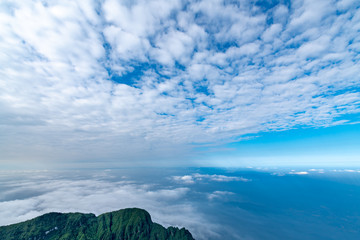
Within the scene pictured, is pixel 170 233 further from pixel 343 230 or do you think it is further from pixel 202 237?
pixel 343 230

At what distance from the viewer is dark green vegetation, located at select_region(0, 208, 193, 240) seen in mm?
107225

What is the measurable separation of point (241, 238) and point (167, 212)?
9307cm

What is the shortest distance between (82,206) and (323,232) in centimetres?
27166

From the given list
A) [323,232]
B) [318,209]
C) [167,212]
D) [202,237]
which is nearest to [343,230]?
[323,232]

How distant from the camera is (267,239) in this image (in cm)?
11675

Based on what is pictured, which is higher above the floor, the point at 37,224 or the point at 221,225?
the point at 37,224

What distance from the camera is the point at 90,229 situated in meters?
118

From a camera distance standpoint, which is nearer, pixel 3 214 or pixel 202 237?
pixel 202 237

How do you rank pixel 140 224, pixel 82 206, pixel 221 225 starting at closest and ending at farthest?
pixel 140 224 < pixel 221 225 < pixel 82 206

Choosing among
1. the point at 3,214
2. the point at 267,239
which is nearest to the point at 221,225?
the point at 267,239

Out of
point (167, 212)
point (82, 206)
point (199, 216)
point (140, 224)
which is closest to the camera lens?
point (140, 224)

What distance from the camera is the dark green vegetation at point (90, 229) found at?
10722cm

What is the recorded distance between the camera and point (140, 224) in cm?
12188

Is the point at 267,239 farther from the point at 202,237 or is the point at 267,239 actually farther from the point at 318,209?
the point at 318,209
